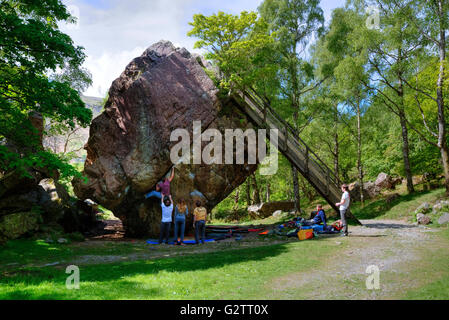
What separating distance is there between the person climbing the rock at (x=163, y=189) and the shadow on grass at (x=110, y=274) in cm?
589

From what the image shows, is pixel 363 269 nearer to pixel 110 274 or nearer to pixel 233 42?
pixel 110 274

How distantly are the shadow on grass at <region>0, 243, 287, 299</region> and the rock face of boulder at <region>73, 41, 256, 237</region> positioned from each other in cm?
695

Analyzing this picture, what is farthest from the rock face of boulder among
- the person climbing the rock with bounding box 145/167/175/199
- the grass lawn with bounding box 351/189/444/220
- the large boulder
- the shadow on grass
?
the grass lawn with bounding box 351/189/444/220

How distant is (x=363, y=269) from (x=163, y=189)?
414 inches

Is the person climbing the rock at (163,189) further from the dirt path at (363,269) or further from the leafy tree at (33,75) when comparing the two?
the dirt path at (363,269)

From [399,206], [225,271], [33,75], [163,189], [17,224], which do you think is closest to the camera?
[225,271]

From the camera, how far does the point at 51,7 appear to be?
1061 cm

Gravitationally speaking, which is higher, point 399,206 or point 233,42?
point 233,42

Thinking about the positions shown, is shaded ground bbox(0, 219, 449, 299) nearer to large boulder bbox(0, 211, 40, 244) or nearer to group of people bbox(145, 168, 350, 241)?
group of people bbox(145, 168, 350, 241)

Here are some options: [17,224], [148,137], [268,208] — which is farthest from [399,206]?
[17,224]

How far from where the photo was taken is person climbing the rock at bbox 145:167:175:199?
1500 cm

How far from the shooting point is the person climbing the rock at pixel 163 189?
1500 centimetres

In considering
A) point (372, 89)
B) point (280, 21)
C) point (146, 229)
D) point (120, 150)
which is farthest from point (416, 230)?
point (280, 21)

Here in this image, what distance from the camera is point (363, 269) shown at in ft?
23.4
